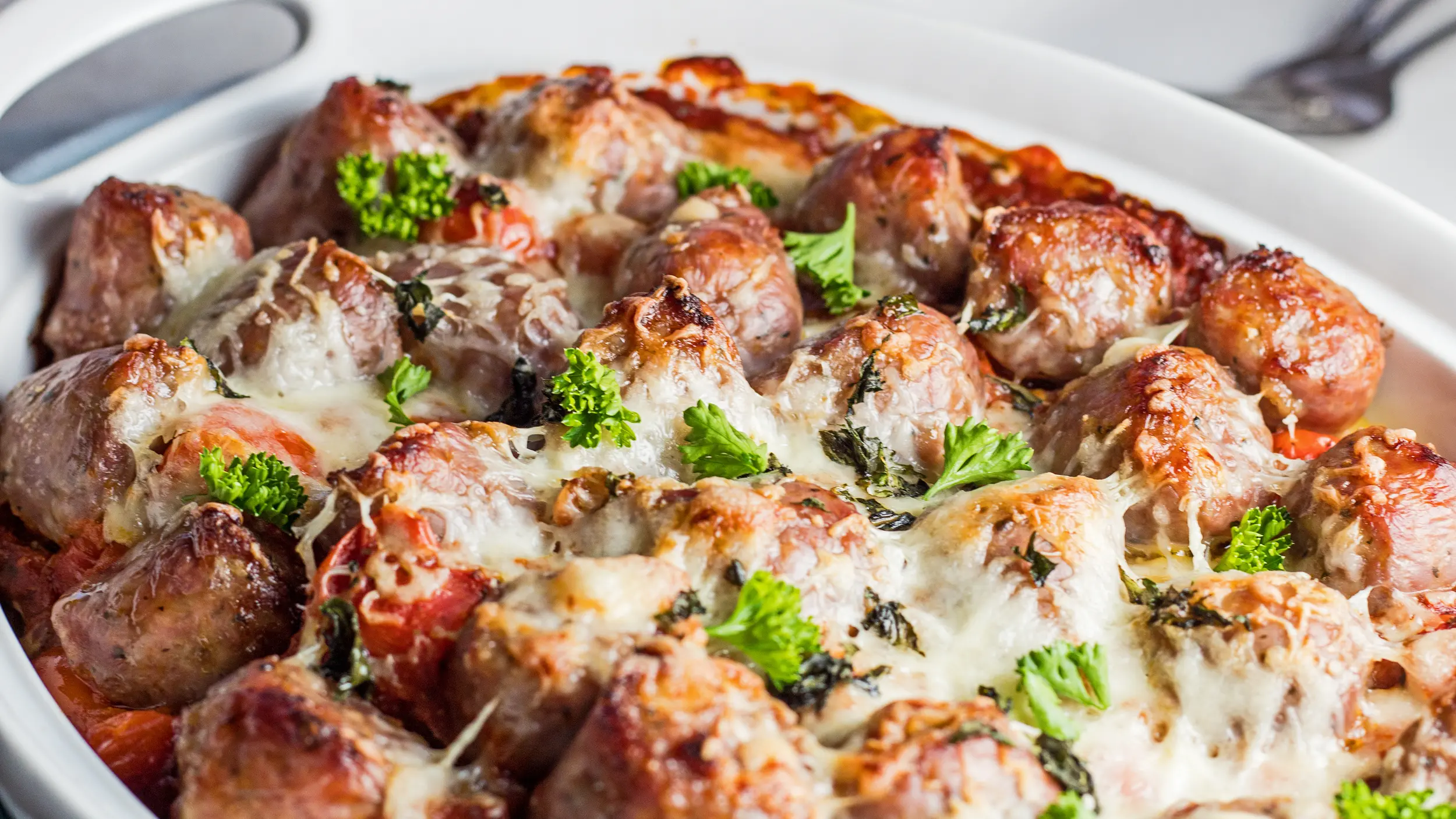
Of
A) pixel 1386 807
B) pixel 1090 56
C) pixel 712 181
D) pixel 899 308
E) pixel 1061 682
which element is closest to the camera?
pixel 1386 807

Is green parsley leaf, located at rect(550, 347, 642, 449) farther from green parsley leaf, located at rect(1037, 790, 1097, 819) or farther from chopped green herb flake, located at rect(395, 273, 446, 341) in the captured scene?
green parsley leaf, located at rect(1037, 790, 1097, 819)

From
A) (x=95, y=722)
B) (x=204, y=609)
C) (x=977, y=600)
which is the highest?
(x=977, y=600)

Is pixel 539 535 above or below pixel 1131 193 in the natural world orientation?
below

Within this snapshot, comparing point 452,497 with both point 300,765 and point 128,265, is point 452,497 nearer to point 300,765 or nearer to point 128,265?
point 300,765

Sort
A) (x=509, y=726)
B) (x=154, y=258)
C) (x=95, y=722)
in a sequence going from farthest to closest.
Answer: (x=154, y=258) → (x=95, y=722) → (x=509, y=726)

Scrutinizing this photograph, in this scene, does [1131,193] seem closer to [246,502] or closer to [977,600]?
[977,600]

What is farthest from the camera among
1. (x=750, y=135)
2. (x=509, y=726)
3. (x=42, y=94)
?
(x=42, y=94)

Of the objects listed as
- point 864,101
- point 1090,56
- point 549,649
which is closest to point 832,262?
point 864,101

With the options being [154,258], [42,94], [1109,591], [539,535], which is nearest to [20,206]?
[154,258]
